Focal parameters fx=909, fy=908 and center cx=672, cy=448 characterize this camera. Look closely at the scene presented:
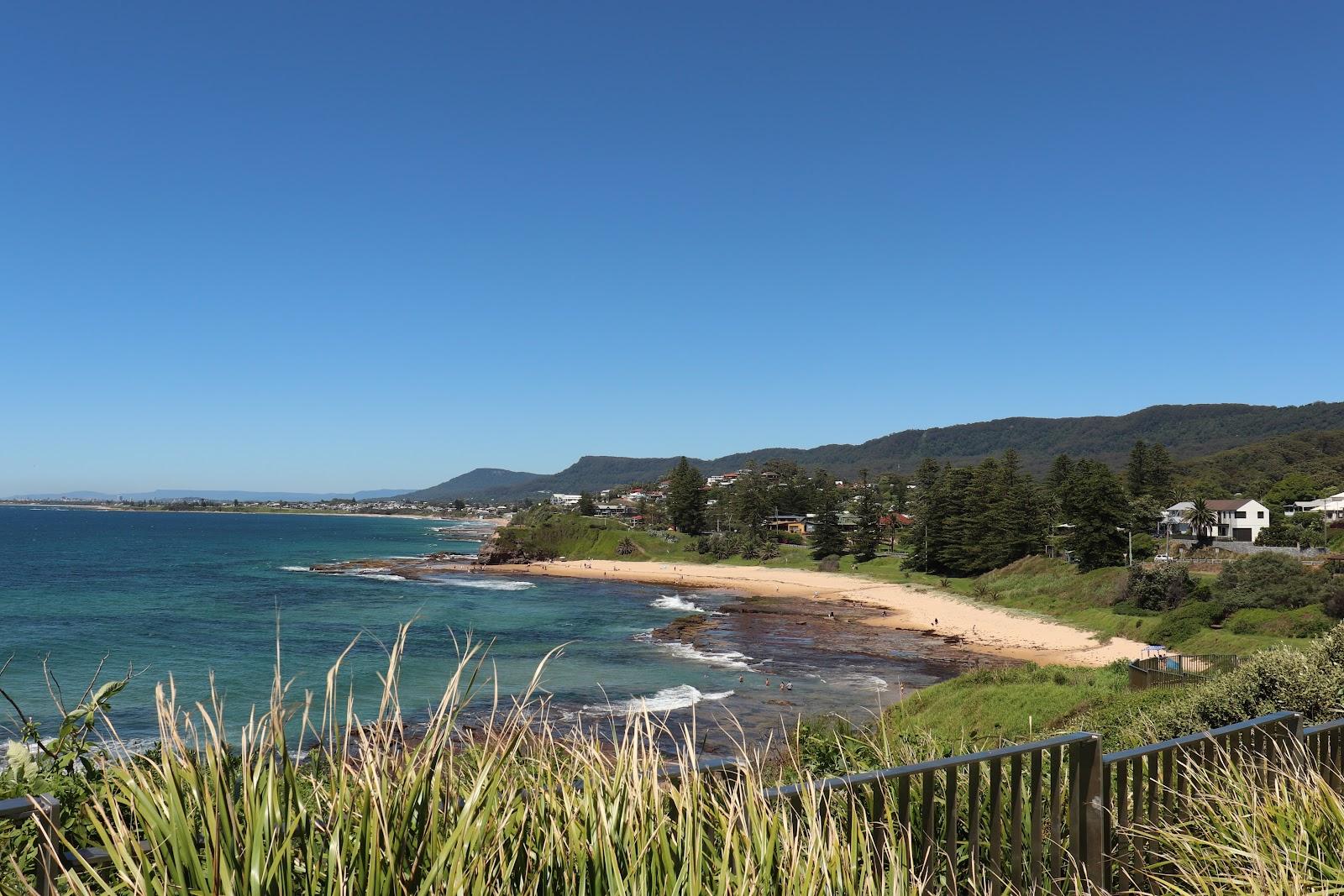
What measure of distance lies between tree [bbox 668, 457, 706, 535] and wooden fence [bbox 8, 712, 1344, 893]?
85706 mm

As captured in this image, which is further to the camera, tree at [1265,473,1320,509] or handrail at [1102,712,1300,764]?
tree at [1265,473,1320,509]

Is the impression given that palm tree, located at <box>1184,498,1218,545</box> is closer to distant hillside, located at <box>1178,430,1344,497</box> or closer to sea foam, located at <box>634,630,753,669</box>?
distant hillside, located at <box>1178,430,1344,497</box>

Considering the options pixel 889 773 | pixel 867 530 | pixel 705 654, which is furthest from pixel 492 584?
pixel 889 773

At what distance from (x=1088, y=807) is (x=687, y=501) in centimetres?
8679

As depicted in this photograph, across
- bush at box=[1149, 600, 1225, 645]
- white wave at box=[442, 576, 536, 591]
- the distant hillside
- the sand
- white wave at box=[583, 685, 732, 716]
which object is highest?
the distant hillside

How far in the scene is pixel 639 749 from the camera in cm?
269

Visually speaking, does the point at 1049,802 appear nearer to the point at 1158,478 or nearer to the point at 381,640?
the point at 381,640

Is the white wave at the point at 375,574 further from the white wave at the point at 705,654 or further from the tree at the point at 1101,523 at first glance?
the tree at the point at 1101,523

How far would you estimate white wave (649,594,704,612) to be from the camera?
A: 48.3 m

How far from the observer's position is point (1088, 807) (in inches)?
123

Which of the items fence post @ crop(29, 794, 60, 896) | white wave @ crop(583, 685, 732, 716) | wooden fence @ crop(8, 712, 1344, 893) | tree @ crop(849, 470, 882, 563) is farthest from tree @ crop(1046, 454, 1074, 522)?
fence post @ crop(29, 794, 60, 896)

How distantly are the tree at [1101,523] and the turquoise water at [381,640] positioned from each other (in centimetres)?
1468

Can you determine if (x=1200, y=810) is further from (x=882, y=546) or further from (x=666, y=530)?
(x=666, y=530)

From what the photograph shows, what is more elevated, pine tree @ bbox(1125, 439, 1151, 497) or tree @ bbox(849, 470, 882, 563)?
pine tree @ bbox(1125, 439, 1151, 497)
